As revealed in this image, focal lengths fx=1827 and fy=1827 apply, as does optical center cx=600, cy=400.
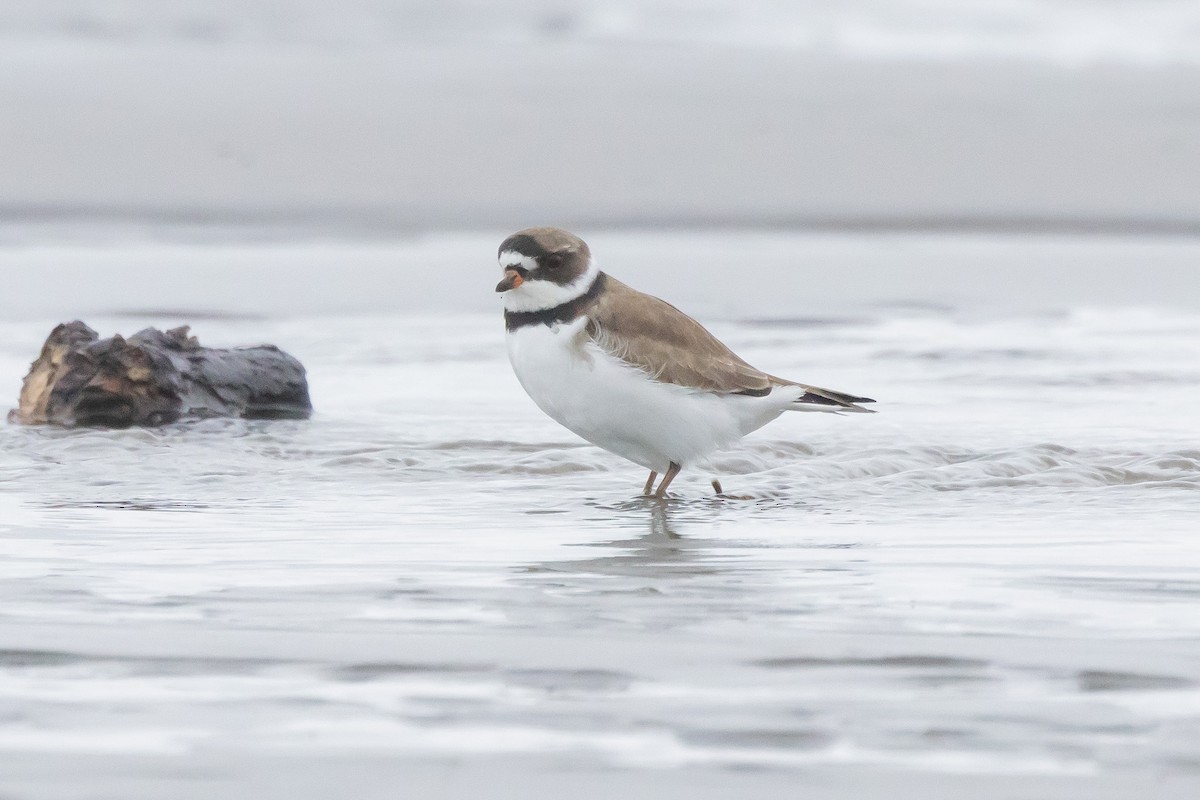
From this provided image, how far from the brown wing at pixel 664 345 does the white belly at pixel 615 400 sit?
0.03 meters

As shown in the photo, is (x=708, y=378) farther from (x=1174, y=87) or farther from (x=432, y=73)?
(x=1174, y=87)

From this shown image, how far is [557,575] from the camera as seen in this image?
4.22m

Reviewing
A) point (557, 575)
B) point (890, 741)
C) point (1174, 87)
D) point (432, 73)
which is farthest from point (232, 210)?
point (890, 741)

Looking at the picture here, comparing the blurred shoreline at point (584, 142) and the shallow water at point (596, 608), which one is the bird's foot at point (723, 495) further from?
the blurred shoreline at point (584, 142)

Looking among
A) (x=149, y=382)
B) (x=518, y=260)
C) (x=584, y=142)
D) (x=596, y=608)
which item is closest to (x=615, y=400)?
(x=518, y=260)

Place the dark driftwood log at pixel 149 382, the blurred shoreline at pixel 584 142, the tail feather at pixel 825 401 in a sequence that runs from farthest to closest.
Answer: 1. the blurred shoreline at pixel 584 142
2. the dark driftwood log at pixel 149 382
3. the tail feather at pixel 825 401

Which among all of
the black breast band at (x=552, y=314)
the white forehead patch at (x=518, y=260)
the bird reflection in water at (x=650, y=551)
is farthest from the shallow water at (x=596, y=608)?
the white forehead patch at (x=518, y=260)

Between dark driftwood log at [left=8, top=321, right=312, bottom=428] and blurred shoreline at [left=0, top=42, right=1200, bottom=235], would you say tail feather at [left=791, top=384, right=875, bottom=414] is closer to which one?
dark driftwood log at [left=8, top=321, right=312, bottom=428]

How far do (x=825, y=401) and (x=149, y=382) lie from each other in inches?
101

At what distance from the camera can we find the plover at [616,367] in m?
5.34

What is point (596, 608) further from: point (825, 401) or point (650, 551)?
point (825, 401)

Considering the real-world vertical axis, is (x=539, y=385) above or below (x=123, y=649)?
above

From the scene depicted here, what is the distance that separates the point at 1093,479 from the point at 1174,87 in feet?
47.7

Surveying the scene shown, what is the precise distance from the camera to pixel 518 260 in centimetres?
543
